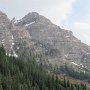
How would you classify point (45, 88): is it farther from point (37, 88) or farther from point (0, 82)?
point (0, 82)

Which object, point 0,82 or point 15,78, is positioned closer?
point 0,82

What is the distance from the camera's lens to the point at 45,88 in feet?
655

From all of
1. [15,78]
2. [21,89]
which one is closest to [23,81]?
[15,78]

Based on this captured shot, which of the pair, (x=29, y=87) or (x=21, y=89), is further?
(x=29, y=87)

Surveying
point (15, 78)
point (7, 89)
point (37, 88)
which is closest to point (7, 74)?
point (15, 78)

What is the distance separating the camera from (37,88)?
634 ft

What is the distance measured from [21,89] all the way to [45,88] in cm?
2913

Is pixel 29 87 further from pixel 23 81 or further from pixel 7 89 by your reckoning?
pixel 7 89

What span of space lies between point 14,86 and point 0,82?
10.7m

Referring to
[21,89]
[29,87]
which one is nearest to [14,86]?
[21,89]

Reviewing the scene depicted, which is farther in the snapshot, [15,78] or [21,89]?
[15,78]

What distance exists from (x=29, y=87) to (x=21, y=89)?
48.3 ft

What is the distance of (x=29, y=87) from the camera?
188 m

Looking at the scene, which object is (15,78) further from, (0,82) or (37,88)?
(0,82)
